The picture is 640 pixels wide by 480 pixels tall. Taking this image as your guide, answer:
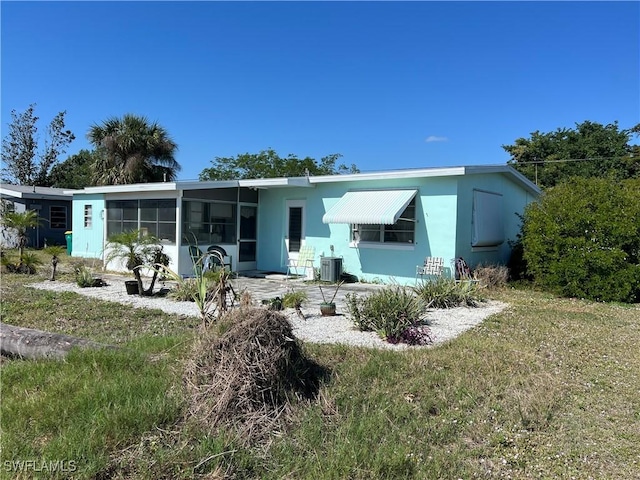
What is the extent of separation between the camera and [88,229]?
18078mm

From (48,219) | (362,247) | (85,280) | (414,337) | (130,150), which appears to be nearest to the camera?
(414,337)

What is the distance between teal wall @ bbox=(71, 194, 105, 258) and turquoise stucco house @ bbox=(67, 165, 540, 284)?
0.09m

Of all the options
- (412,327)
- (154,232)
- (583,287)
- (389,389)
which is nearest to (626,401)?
(389,389)

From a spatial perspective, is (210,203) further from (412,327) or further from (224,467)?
(224,467)

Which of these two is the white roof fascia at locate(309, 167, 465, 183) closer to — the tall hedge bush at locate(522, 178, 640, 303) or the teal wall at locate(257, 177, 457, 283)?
the teal wall at locate(257, 177, 457, 283)

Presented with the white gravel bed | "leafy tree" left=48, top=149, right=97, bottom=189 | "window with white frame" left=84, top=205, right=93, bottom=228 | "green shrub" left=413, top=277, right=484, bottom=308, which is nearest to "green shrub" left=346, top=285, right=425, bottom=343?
the white gravel bed

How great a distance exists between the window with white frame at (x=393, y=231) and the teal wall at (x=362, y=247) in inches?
7.1

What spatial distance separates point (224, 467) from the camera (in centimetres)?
313

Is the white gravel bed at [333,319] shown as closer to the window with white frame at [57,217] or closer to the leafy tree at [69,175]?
the window with white frame at [57,217]

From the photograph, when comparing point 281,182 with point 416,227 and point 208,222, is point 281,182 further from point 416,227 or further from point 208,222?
point 416,227

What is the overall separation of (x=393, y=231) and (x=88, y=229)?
40.5 feet

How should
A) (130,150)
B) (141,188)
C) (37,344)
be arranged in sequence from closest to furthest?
(37,344)
(141,188)
(130,150)

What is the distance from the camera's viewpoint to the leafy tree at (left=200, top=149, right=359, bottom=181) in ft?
145

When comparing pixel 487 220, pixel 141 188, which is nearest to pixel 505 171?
pixel 487 220
